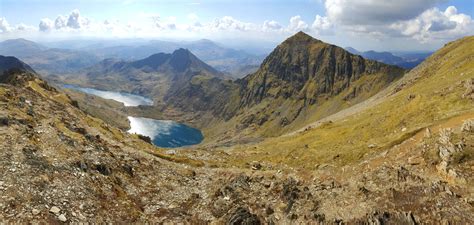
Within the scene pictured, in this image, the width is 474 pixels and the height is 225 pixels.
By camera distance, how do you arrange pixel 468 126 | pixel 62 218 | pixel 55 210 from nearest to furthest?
pixel 62 218 < pixel 55 210 < pixel 468 126

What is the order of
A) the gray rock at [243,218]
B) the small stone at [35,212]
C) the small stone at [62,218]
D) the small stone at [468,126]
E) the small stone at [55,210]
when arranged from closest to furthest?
the small stone at [35,212] → the small stone at [62,218] → the small stone at [55,210] → the gray rock at [243,218] → the small stone at [468,126]

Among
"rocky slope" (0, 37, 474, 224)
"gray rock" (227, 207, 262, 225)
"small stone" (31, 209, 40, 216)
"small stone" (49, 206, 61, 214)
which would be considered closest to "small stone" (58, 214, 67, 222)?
"rocky slope" (0, 37, 474, 224)

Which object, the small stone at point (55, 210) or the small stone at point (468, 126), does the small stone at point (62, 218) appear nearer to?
the small stone at point (55, 210)

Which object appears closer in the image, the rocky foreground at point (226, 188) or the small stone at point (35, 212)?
the small stone at point (35, 212)

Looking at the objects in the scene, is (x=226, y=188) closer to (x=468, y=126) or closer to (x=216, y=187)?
(x=216, y=187)

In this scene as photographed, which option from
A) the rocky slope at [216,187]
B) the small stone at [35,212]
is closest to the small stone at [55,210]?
the rocky slope at [216,187]

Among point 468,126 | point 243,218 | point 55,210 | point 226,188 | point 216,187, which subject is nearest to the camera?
point 55,210

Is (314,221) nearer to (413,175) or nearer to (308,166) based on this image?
(413,175)

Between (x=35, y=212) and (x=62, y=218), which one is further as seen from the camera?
(x=62, y=218)

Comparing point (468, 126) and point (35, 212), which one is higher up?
point (468, 126)

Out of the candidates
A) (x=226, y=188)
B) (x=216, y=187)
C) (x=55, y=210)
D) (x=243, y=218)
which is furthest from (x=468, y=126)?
(x=55, y=210)

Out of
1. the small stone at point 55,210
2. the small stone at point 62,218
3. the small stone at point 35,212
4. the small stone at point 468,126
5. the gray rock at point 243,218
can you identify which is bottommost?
the gray rock at point 243,218

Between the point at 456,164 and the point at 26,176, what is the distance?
40.1 metres

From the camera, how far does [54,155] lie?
127 ft
